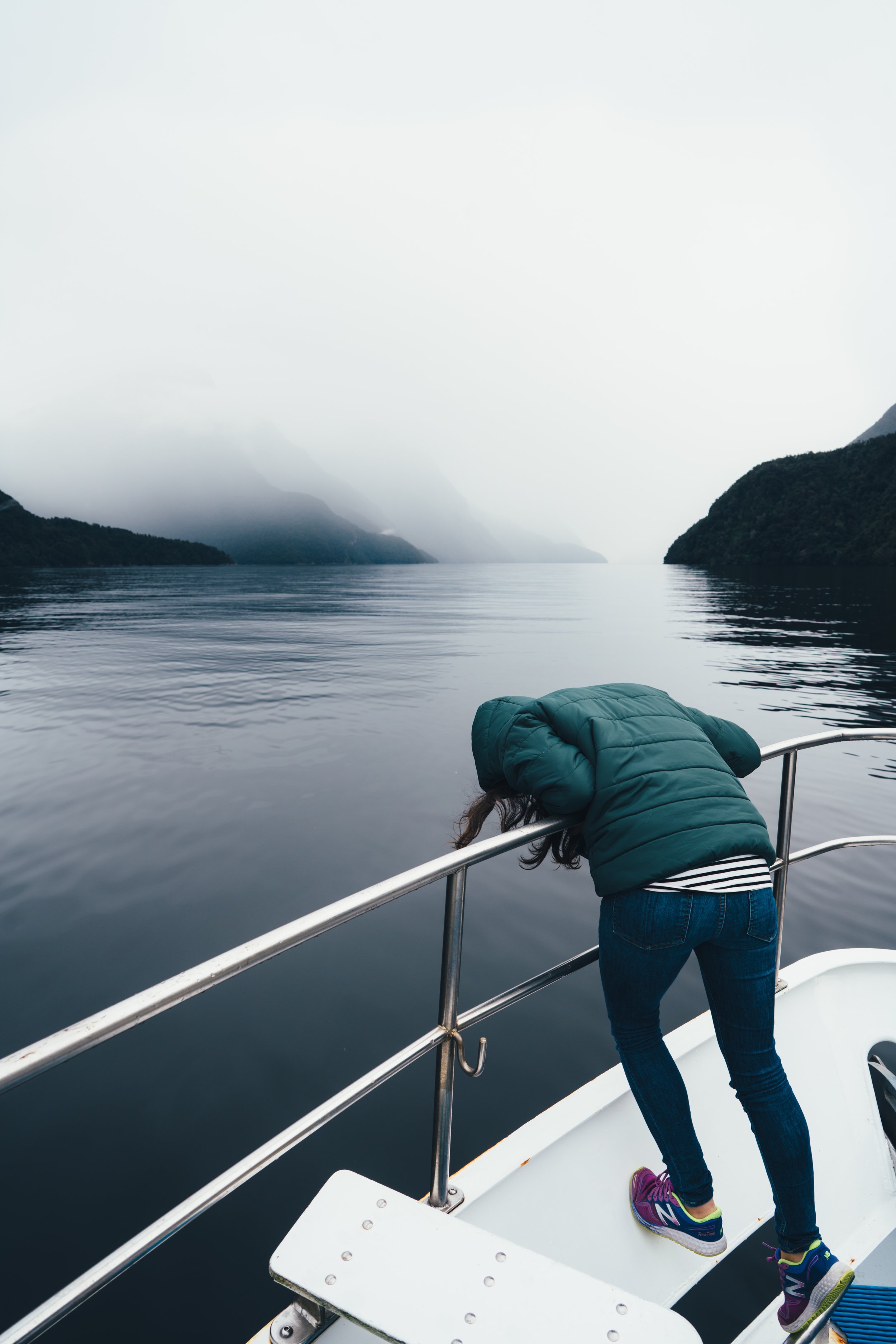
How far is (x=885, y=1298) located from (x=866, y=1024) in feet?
3.43

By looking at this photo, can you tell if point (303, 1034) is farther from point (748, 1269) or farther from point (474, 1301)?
point (474, 1301)

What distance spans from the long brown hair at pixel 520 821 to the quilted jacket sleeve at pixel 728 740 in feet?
1.61


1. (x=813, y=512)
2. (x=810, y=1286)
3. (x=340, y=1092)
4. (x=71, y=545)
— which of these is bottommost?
(x=810, y=1286)

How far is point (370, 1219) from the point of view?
51.6 inches

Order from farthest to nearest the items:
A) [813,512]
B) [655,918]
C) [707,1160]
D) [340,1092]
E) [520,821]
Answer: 1. [813,512]
2. [707,1160]
3. [520,821]
4. [655,918]
5. [340,1092]

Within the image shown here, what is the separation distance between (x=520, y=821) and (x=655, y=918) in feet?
1.64

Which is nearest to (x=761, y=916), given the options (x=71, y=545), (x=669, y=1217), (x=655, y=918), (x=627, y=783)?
(x=655, y=918)

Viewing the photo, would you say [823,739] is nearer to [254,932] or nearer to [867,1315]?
[867,1315]

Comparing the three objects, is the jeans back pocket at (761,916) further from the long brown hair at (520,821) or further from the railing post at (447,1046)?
the railing post at (447,1046)

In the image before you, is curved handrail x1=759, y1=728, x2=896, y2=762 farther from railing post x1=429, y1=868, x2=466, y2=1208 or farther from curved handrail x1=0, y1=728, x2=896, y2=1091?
railing post x1=429, y1=868, x2=466, y2=1208

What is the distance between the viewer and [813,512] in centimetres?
9231

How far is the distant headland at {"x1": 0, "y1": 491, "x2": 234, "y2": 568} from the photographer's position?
110m

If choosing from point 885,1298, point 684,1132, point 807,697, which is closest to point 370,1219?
point 684,1132

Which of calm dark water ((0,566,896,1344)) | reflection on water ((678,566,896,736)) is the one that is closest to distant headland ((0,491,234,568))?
reflection on water ((678,566,896,736))
